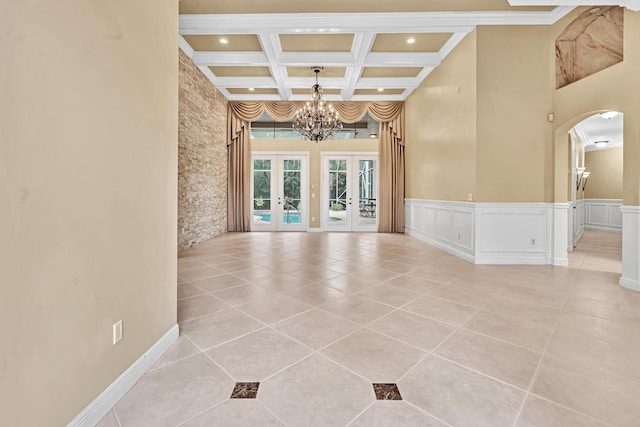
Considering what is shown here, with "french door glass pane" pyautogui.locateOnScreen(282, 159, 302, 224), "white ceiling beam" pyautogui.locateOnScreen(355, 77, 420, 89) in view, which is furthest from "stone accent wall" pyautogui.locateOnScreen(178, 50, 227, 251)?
"white ceiling beam" pyautogui.locateOnScreen(355, 77, 420, 89)

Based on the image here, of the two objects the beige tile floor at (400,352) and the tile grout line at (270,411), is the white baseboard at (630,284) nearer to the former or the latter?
the beige tile floor at (400,352)

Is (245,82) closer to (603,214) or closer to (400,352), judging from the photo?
(400,352)

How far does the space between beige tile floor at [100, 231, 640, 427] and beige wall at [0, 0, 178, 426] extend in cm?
42

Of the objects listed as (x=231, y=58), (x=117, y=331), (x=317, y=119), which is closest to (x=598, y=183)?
(x=317, y=119)

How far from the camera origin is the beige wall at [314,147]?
8453 millimetres

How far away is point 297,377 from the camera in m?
1.62

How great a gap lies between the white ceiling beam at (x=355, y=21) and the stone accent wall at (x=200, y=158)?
1298 millimetres

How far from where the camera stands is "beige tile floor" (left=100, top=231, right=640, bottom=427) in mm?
1357

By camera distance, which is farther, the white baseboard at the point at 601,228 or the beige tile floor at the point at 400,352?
the white baseboard at the point at 601,228

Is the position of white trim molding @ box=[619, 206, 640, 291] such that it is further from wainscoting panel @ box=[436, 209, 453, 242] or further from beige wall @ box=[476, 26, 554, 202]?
wainscoting panel @ box=[436, 209, 453, 242]

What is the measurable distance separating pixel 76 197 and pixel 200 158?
208 inches

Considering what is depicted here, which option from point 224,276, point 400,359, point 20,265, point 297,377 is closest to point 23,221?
point 20,265

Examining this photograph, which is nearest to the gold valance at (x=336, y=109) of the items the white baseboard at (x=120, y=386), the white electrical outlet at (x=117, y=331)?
the white baseboard at (x=120, y=386)

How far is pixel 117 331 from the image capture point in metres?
1.44
